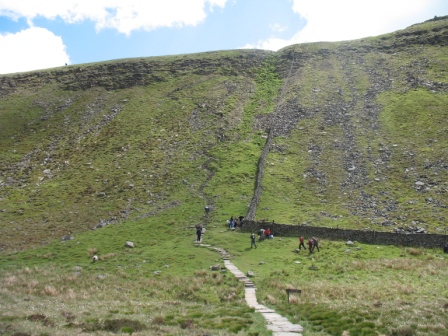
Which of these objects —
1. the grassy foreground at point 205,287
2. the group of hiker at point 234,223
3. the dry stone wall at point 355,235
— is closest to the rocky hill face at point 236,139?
the group of hiker at point 234,223

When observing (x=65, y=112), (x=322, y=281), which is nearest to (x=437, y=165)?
(x=322, y=281)

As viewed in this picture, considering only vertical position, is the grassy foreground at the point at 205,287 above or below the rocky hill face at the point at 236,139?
below

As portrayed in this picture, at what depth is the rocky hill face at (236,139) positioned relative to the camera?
54938mm

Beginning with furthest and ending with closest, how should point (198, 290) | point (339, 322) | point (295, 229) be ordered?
Answer: point (295, 229), point (198, 290), point (339, 322)

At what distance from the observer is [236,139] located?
8038 centimetres

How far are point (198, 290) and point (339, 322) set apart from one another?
39.8 ft

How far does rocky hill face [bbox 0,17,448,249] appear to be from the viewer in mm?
54938

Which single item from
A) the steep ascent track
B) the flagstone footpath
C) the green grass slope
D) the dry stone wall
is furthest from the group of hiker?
the flagstone footpath

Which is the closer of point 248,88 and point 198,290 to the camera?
point 198,290

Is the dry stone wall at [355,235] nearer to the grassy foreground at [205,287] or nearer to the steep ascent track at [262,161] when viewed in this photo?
A: the grassy foreground at [205,287]

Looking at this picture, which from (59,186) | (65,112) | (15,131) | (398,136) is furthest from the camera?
(65,112)

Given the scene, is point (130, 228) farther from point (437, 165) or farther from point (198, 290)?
point (437, 165)

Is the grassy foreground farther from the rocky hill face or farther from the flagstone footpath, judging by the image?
the rocky hill face

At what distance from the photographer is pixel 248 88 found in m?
104
